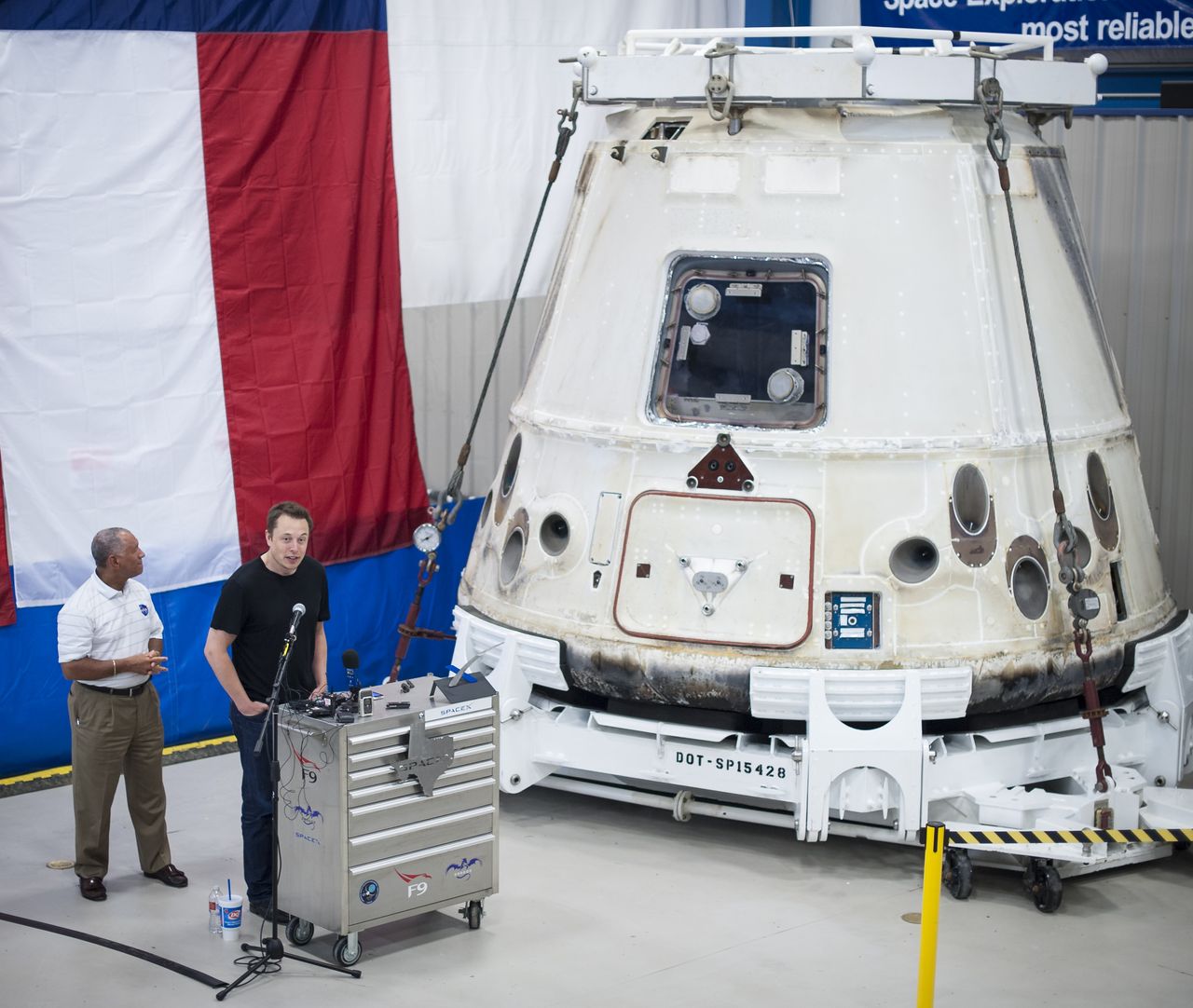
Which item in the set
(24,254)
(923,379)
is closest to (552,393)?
(923,379)

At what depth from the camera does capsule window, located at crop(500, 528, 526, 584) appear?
8.30m

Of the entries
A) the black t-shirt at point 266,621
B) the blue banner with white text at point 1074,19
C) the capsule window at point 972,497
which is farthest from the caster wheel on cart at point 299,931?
the blue banner with white text at point 1074,19

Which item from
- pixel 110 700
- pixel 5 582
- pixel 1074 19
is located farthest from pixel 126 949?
pixel 1074 19

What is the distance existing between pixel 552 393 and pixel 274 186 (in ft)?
6.75

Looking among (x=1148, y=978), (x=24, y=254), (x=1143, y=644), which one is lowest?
(x=1148, y=978)

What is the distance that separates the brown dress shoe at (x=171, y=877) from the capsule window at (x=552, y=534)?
215cm

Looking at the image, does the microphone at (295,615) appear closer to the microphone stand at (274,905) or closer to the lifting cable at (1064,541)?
the microphone stand at (274,905)

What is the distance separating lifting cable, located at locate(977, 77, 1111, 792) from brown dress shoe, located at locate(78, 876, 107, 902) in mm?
4136

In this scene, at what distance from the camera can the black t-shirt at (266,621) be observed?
668cm

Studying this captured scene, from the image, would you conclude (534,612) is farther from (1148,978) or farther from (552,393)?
(1148,978)

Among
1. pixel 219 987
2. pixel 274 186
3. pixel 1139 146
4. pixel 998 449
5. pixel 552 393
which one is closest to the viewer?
pixel 219 987

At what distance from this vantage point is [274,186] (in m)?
9.21

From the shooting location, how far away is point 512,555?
329 inches

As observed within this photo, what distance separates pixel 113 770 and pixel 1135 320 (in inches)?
250
